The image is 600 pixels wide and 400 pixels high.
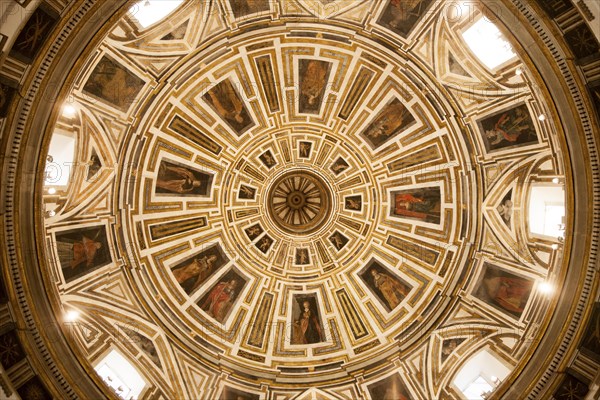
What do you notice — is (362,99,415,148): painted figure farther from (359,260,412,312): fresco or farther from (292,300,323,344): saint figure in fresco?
(292,300,323,344): saint figure in fresco

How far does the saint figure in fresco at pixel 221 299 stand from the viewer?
1805 centimetres

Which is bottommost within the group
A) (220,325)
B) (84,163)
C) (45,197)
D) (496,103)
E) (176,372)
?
(176,372)

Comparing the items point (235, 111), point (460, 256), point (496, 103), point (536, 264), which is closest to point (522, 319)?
point (536, 264)

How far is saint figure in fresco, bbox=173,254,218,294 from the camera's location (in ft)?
58.4

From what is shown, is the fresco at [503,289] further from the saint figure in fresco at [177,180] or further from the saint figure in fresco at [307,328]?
the saint figure in fresco at [177,180]

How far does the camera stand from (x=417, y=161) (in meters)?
17.8

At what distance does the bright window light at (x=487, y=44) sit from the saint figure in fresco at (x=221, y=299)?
12.1 meters

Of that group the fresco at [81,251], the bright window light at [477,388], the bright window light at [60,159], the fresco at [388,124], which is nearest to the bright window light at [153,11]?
the bright window light at [60,159]

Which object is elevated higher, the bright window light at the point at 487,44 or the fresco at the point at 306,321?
the bright window light at the point at 487,44

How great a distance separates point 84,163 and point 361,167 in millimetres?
10450

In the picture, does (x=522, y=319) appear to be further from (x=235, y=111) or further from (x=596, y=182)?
(x=235, y=111)

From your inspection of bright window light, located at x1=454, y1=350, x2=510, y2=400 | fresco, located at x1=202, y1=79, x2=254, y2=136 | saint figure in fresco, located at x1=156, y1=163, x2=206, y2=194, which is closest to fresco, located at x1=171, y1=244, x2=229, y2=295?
saint figure in fresco, located at x1=156, y1=163, x2=206, y2=194

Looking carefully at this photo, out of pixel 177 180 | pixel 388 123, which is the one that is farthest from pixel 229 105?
pixel 388 123

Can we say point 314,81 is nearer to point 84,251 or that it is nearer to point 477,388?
point 84,251
